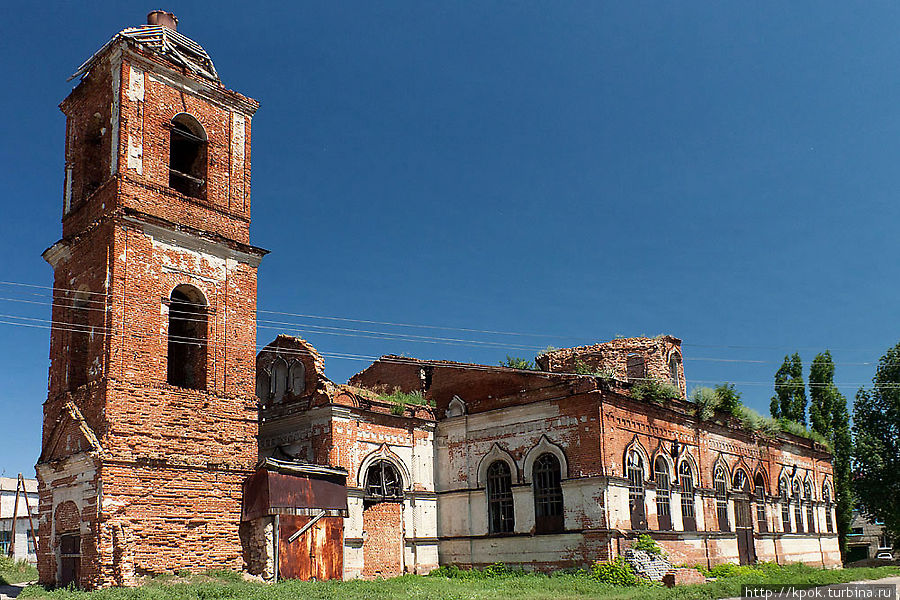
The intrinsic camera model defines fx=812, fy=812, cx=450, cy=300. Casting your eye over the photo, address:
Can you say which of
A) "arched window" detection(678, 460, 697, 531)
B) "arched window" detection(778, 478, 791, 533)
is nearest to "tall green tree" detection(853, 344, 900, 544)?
"arched window" detection(778, 478, 791, 533)

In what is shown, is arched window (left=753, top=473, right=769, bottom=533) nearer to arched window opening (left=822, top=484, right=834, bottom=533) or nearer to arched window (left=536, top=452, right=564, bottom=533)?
arched window opening (left=822, top=484, right=834, bottom=533)

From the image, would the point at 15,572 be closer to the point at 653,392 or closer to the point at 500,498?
the point at 500,498

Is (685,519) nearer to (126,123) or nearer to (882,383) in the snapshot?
(126,123)

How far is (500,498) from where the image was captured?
83.9 ft

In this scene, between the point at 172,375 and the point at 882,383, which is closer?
the point at 172,375

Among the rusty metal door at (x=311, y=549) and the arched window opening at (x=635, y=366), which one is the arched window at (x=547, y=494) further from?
the arched window opening at (x=635, y=366)

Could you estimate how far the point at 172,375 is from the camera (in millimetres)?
23344

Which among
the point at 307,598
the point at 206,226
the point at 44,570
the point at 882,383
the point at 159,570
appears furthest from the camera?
the point at 882,383

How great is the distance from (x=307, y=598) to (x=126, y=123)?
43.3 ft

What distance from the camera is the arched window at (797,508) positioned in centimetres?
3412

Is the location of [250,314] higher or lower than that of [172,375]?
higher

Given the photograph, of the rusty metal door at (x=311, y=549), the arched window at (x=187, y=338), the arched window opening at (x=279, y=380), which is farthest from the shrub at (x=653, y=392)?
the arched window at (x=187, y=338)

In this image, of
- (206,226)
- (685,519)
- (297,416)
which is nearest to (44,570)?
(297,416)

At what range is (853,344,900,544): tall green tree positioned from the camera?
44812 millimetres
